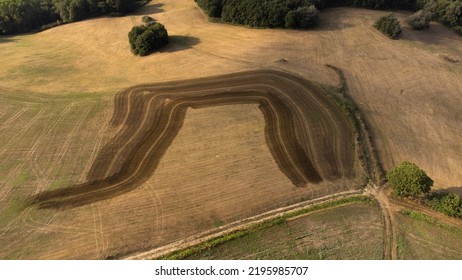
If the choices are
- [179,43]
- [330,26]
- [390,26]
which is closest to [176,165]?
[179,43]

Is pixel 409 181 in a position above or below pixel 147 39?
below

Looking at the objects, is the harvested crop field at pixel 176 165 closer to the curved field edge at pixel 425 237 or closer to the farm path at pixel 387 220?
the farm path at pixel 387 220

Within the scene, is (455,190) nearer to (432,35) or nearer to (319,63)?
(319,63)

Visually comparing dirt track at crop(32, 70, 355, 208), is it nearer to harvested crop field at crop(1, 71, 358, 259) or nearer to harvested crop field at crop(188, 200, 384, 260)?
harvested crop field at crop(1, 71, 358, 259)

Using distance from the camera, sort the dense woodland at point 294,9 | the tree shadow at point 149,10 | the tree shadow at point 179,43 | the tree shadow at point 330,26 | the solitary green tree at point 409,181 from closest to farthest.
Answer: the solitary green tree at point 409,181 < the tree shadow at point 179,43 < the dense woodland at point 294,9 < the tree shadow at point 330,26 < the tree shadow at point 149,10

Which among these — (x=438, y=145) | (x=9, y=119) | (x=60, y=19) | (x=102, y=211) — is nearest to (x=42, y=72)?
(x=9, y=119)

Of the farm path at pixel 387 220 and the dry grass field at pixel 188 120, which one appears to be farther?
the dry grass field at pixel 188 120

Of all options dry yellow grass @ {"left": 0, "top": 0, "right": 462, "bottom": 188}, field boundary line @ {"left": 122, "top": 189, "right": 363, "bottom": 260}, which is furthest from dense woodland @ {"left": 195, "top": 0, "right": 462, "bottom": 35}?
field boundary line @ {"left": 122, "top": 189, "right": 363, "bottom": 260}

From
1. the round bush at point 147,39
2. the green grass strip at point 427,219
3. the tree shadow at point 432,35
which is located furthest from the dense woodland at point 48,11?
the green grass strip at point 427,219
